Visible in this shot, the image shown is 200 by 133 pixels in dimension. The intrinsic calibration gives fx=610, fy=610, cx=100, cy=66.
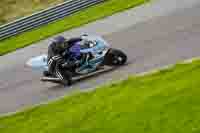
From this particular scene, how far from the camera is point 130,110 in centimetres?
1056

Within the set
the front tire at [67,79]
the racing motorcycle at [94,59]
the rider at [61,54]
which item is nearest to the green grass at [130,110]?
the front tire at [67,79]

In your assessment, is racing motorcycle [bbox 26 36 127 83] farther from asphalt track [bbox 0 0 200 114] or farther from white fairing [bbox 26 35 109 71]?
asphalt track [bbox 0 0 200 114]

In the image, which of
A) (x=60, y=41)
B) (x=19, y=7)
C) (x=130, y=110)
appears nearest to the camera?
(x=130, y=110)

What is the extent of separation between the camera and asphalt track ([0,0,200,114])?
16719 millimetres

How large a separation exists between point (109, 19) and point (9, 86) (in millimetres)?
6459

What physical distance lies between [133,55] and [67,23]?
7.73 metres

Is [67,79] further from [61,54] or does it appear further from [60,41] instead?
[60,41]

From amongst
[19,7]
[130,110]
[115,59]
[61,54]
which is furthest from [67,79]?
[19,7]

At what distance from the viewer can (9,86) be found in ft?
63.9

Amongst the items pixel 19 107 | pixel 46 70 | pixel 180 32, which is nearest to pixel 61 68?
pixel 46 70

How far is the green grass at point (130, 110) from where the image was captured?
9.30 m

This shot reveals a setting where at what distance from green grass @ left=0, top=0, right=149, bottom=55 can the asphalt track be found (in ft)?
3.58

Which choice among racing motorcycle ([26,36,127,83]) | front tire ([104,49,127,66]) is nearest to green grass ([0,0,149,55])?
racing motorcycle ([26,36,127,83])

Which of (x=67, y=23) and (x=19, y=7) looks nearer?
(x=67, y=23)
